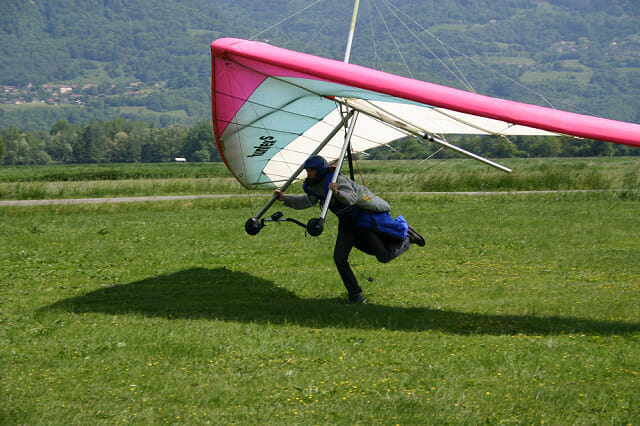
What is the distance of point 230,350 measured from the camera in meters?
6.06

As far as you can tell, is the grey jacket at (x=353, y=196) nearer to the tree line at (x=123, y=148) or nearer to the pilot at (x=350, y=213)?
the pilot at (x=350, y=213)

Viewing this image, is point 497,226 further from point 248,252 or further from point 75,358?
point 75,358

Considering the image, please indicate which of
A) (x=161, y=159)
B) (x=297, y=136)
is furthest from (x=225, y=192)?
(x=161, y=159)

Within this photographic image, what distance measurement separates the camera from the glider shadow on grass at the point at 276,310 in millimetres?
6922

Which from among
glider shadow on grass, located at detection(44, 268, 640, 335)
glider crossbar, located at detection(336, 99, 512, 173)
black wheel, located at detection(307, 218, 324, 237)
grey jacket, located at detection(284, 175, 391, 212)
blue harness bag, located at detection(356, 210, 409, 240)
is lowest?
glider shadow on grass, located at detection(44, 268, 640, 335)

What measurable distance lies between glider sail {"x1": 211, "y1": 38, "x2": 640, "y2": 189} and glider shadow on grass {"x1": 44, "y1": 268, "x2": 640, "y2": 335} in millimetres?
2109

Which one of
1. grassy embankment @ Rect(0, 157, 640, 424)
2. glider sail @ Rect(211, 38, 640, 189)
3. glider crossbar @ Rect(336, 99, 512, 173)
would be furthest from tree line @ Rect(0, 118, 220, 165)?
glider crossbar @ Rect(336, 99, 512, 173)

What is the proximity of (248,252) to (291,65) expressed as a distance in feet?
18.3

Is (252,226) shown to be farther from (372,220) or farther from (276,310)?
(372,220)

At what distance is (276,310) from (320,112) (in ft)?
10.2

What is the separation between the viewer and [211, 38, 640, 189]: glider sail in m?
6.41

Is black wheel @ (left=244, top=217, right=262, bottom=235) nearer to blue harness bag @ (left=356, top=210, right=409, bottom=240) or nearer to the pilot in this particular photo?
the pilot

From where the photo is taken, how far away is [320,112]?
359 inches

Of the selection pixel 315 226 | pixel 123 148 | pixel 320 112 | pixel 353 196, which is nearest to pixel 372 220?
pixel 353 196
